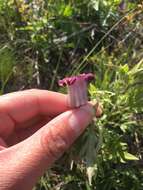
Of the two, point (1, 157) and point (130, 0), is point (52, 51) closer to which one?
point (130, 0)

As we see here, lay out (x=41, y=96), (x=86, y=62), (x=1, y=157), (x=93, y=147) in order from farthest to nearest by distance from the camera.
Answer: (x=86, y=62)
(x=41, y=96)
(x=93, y=147)
(x=1, y=157)

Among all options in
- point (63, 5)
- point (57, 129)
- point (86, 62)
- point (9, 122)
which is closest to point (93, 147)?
point (57, 129)

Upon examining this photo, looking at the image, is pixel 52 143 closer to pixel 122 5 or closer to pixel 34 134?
pixel 34 134

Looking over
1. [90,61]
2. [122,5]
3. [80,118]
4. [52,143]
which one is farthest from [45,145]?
[122,5]

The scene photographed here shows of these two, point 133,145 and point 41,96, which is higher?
point 41,96

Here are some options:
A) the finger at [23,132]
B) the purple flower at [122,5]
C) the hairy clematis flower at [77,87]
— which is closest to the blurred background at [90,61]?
the purple flower at [122,5]

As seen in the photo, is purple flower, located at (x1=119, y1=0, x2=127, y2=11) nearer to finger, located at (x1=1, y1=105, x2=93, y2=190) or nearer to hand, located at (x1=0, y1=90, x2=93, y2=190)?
hand, located at (x1=0, y1=90, x2=93, y2=190)

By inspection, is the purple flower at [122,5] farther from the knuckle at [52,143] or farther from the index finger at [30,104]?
the knuckle at [52,143]

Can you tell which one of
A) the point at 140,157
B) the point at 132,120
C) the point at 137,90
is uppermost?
the point at 137,90
